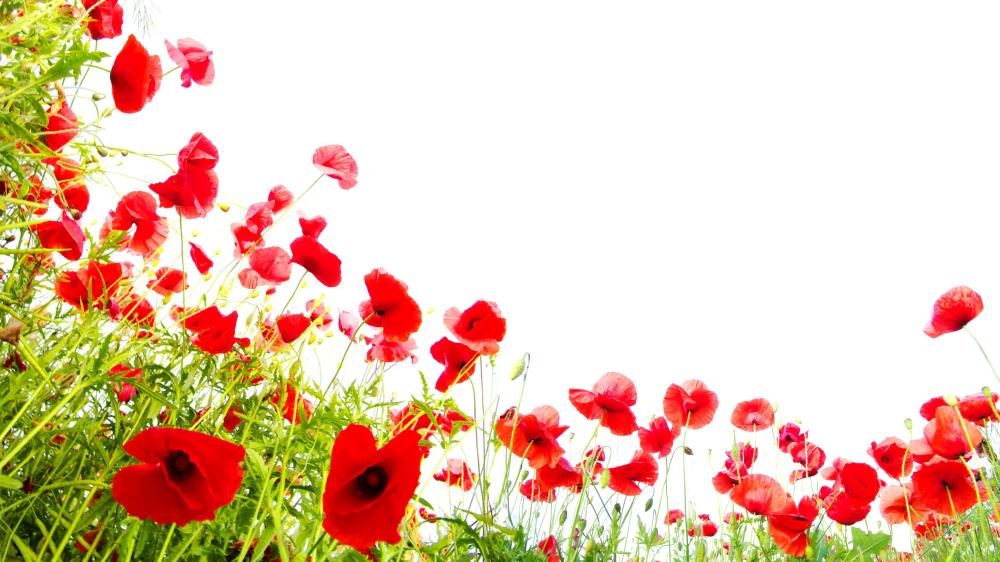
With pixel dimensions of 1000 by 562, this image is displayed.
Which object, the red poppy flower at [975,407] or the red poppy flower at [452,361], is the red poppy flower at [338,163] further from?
the red poppy flower at [975,407]

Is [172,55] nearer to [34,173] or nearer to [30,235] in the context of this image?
[34,173]

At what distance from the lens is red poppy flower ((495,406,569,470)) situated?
1546mm

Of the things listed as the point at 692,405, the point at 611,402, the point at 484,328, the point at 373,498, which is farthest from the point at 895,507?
the point at 373,498

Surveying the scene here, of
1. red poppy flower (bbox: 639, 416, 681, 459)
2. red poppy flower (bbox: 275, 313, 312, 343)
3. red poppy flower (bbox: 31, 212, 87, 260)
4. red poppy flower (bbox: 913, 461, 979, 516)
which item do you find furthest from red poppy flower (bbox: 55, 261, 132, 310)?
red poppy flower (bbox: 913, 461, 979, 516)

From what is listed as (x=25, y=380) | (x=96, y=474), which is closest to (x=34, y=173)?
(x=25, y=380)

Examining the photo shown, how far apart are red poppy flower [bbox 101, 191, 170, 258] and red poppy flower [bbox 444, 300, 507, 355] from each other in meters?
0.66

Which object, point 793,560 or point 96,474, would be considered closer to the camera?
point 96,474

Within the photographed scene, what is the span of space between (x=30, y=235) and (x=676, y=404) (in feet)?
4.70

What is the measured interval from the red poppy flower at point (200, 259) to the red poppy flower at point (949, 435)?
168cm

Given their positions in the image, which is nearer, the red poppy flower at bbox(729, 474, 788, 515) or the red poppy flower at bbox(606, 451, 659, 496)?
the red poppy flower at bbox(729, 474, 788, 515)

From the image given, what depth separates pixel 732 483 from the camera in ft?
7.32

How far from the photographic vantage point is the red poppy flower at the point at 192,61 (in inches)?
58.9

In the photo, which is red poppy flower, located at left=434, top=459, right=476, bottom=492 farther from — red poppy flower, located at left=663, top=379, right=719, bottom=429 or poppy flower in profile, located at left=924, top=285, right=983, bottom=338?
poppy flower in profile, located at left=924, top=285, right=983, bottom=338

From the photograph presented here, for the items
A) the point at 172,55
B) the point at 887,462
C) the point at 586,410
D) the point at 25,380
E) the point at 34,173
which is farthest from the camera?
the point at 887,462
